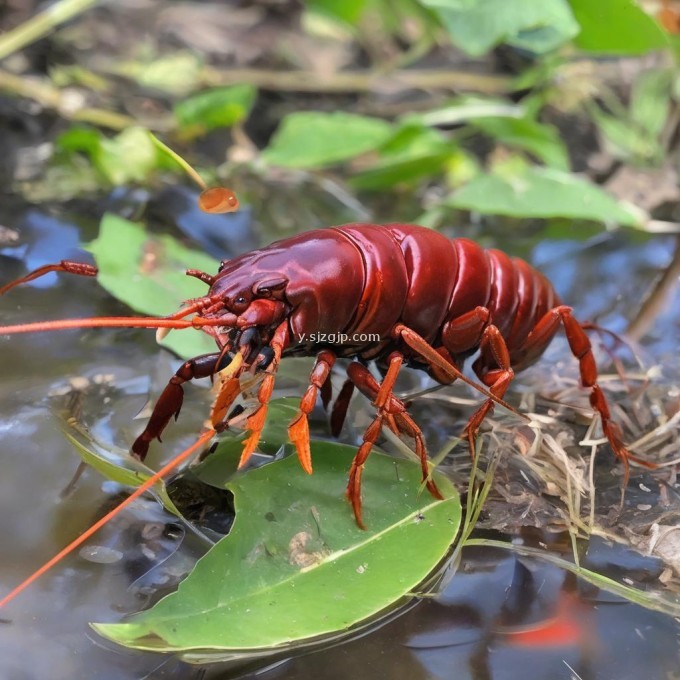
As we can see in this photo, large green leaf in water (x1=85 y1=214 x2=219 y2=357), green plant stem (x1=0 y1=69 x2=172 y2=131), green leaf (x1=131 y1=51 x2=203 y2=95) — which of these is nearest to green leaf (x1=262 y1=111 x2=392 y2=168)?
green plant stem (x1=0 y1=69 x2=172 y2=131)

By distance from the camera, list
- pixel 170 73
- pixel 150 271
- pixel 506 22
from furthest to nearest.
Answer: pixel 170 73
pixel 506 22
pixel 150 271

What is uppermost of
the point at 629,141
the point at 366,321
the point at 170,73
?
the point at 366,321

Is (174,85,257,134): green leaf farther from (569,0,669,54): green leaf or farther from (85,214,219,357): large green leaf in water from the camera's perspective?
(569,0,669,54): green leaf

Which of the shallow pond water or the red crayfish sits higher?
the red crayfish

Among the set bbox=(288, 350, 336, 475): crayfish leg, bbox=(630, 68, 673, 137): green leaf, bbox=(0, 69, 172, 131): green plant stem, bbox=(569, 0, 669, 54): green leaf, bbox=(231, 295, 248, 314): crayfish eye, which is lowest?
bbox=(0, 69, 172, 131): green plant stem

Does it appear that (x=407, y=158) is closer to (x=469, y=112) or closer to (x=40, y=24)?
(x=469, y=112)

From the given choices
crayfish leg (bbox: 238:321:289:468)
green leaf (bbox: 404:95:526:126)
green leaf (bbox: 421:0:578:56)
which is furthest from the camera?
A: green leaf (bbox: 404:95:526:126)

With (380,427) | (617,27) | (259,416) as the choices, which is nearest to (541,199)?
(617,27)
